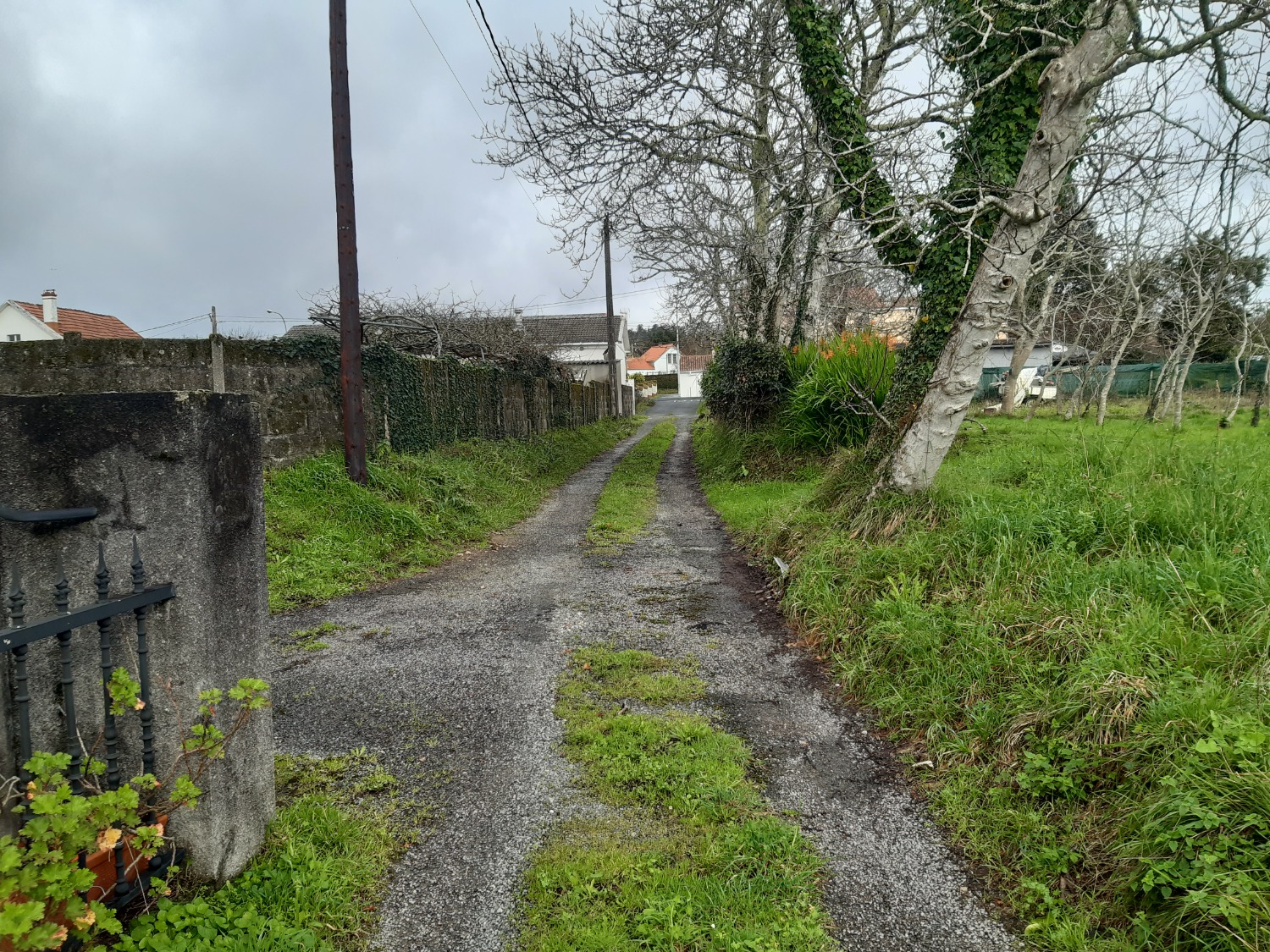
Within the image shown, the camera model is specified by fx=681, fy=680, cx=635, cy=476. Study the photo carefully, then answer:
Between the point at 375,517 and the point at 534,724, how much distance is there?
16.5 feet

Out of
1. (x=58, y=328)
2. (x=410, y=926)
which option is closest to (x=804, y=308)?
(x=410, y=926)

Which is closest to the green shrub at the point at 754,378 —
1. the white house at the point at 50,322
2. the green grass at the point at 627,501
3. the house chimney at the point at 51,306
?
the green grass at the point at 627,501

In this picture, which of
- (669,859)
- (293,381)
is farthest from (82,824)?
(293,381)

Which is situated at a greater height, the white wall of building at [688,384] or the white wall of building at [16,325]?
the white wall of building at [16,325]

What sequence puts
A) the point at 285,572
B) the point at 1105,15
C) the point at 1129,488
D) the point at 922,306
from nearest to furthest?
the point at 1105,15
the point at 1129,488
the point at 285,572
the point at 922,306

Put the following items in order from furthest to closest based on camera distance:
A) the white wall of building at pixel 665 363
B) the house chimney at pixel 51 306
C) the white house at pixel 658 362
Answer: the white wall of building at pixel 665 363
the white house at pixel 658 362
the house chimney at pixel 51 306

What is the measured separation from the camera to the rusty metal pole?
26.2ft

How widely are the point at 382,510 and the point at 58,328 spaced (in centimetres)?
3387

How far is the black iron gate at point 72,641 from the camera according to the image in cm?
181

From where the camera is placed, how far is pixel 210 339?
7332mm

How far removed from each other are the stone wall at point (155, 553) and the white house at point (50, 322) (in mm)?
30101

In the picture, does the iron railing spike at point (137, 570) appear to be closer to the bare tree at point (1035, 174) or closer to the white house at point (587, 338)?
the bare tree at point (1035, 174)

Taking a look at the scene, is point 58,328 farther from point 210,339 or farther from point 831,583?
point 831,583

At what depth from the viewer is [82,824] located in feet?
5.69
